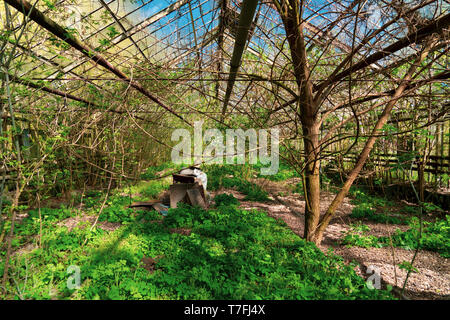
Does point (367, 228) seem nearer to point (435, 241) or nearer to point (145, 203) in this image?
point (435, 241)

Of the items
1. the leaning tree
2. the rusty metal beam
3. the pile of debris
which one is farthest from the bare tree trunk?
the pile of debris

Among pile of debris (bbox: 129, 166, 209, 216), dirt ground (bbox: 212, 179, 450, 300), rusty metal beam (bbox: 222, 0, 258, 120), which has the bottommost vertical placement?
dirt ground (bbox: 212, 179, 450, 300)

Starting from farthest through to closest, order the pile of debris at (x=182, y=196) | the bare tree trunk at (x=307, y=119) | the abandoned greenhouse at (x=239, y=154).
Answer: the pile of debris at (x=182, y=196) → the bare tree trunk at (x=307, y=119) → the abandoned greenhouse at (x=239, y=154)

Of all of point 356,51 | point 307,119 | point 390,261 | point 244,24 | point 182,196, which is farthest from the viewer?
point 182,196

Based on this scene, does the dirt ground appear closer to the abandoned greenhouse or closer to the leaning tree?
the abandoned greenhouse

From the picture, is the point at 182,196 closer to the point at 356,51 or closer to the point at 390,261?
the point at 390,261

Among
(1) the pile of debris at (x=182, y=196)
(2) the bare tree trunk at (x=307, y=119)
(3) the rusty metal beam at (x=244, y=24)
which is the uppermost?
(3) the rusty metal beam at (x=244, y=24)

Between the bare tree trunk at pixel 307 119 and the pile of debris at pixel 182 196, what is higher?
the bare tree trunk at pixel 307 119

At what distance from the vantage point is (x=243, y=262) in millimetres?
2473

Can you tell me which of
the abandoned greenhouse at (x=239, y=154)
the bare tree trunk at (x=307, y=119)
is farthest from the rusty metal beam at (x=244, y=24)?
the bare tree trunk at (x=307, y=119)

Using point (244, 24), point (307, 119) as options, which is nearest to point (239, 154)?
point (307, 119)

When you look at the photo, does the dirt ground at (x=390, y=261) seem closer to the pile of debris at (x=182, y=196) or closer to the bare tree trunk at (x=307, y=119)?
the bare tree trunk at (x=307, y=119)

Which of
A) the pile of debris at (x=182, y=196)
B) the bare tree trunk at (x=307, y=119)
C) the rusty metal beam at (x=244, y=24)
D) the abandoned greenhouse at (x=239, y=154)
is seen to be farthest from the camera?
the pile of debris at (x=182, y=196)
